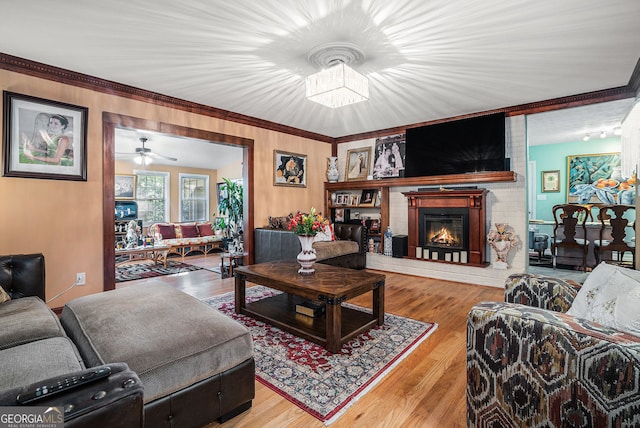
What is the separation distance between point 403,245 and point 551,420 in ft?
13.3

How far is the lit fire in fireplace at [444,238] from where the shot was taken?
487 centimetres

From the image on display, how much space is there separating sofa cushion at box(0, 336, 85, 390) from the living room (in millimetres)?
1840

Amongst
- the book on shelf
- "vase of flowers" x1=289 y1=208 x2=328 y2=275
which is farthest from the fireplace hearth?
the book on shelf

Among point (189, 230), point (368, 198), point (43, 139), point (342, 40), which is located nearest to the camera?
point (342, 40)

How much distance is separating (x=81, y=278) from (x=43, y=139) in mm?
1512

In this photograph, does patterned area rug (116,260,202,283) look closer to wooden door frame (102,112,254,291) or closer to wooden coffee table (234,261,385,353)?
wooden door frame (102,112,254,291)

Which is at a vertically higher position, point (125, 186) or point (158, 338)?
point (125, 186)

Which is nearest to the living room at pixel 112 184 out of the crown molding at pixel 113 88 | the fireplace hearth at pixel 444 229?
the crown molding at pixel 113 88

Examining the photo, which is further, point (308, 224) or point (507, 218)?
point (507, 218)

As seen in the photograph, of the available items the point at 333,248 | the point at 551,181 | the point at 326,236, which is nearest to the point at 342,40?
the point at 333,248

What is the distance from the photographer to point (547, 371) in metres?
1.21

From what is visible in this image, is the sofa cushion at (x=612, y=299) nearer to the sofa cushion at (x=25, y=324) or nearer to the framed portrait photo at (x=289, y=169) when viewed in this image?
the sofa cushion at (x=25, y=324)

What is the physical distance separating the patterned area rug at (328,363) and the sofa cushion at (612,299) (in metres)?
1.22

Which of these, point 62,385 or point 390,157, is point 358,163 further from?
point 62,385
